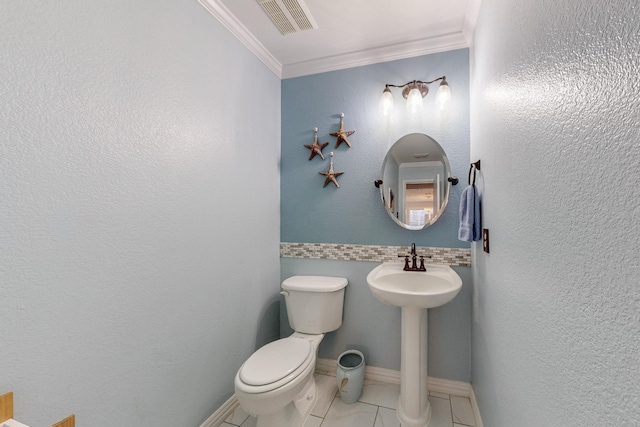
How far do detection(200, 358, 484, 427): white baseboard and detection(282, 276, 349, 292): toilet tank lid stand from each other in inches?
25.1

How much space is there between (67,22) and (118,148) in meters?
0.43

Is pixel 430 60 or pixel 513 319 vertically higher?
pixel 430 60

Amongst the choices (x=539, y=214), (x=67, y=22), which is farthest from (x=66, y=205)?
(x=539, y=214)

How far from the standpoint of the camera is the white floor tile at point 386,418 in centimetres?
162

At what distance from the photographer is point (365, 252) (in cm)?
209

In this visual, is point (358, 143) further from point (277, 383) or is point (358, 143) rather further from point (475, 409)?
point (475, 409)

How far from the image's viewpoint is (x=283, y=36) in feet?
6.26

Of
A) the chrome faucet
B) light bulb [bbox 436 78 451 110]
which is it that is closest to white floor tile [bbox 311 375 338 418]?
the chrome faucet

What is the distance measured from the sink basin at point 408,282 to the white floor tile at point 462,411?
0.75 metres

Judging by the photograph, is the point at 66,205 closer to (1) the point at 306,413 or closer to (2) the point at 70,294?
(2) the point at 70,294

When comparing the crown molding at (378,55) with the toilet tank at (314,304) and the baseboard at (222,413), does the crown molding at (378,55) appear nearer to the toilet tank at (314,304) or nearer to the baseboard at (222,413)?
the toilet tank at (314,304)

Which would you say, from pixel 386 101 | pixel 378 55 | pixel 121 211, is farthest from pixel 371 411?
pixel 378 55

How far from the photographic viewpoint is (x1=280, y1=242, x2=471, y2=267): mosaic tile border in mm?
1897

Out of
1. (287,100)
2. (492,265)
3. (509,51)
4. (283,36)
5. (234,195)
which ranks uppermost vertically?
(283,36)
